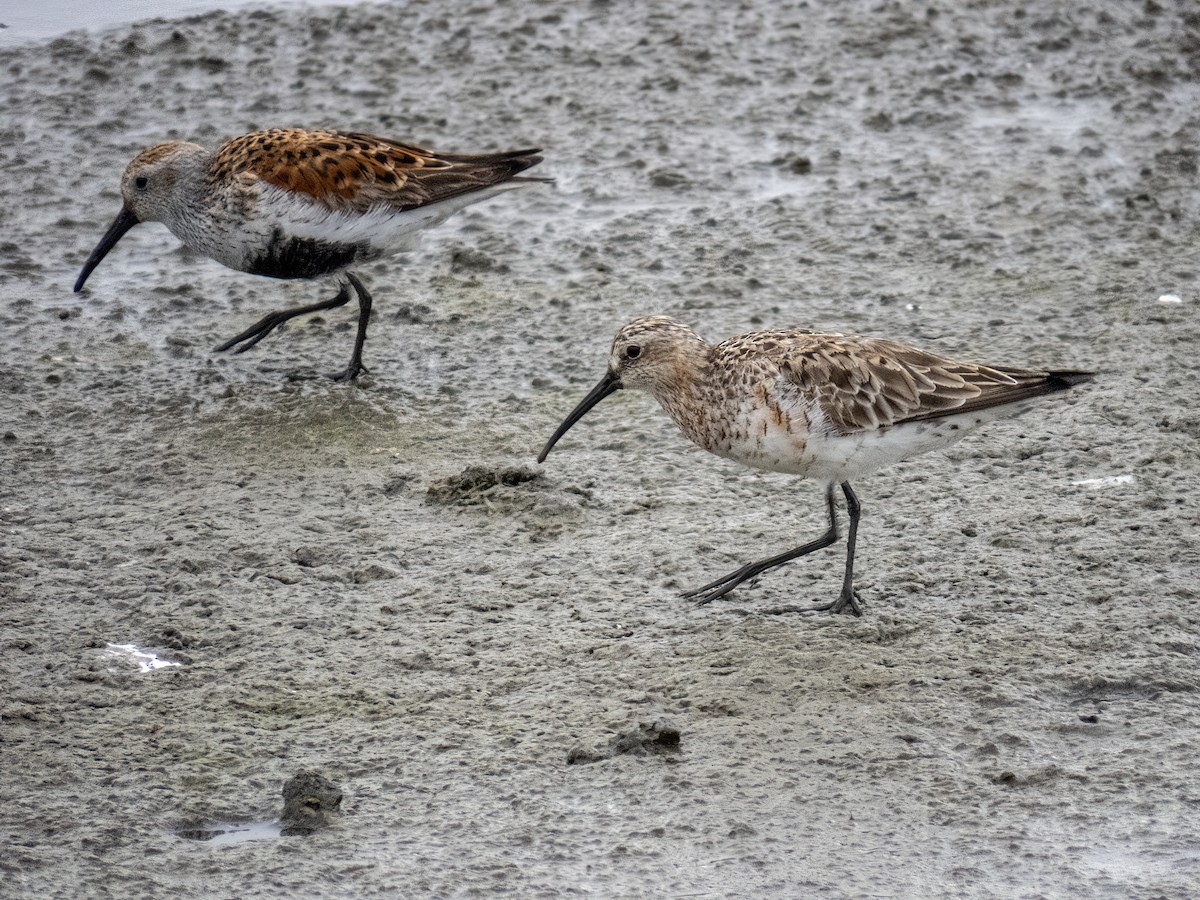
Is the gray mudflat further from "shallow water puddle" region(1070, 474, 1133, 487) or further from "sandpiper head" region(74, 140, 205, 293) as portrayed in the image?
"sandpiper head" region(74, 140, 205, 293)

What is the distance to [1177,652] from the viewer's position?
18.5ft

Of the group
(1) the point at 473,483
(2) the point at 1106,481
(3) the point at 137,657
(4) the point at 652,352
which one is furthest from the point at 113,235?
(2) the point at 1106,481

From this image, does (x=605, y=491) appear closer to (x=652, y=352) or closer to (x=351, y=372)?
(x=652, y=352)

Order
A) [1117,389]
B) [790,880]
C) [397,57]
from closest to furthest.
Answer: [790,880]
[1117,389]
[397,57]

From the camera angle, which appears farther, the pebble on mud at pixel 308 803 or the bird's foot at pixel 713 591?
the bird's foot at pixel 713 591

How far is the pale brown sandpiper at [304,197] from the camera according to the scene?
26.0ft

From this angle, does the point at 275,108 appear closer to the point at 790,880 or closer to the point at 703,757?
the point at 703,757

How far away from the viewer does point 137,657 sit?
18.8ft

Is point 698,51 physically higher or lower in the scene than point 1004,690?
higher

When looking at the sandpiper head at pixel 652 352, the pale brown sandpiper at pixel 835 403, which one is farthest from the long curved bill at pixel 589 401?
the pale brown sandpiper at pixel 835 403

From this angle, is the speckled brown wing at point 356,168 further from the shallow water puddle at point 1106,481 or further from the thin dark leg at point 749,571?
the shallow water puddle at point 1106,481

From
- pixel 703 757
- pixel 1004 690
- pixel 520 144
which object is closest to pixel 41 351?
pixel 520 144

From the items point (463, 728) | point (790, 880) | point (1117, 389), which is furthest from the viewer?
point (1117, 389)

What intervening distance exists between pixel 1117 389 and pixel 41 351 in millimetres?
5381
